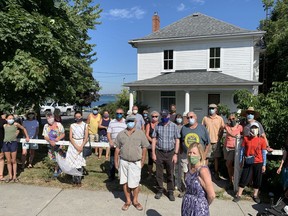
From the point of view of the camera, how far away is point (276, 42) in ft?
55.5

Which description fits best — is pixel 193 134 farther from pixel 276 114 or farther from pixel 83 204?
pixel 83 204

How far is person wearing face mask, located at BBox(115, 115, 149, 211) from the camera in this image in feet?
15.1

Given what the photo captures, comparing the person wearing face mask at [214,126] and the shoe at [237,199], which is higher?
the person wearing face mask at [214,126]

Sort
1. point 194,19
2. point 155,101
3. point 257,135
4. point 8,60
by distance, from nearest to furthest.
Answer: point 257,135
point 8,60
point 155,101
point 194,19

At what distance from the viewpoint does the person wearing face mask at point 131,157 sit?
4.62m

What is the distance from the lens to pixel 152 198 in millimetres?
5203

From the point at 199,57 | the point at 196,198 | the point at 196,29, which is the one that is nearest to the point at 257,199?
the point at 196,198

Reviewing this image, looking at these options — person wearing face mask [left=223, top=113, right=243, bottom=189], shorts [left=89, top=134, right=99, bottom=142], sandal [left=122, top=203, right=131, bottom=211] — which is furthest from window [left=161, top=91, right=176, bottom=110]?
sandal [left=122, top=203, right=131, bottom=211]

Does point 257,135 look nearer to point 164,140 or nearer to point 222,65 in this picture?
point 164,140

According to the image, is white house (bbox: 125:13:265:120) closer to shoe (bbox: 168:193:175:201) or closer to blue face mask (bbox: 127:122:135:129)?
shoe (bbox: 168:193:175:201)

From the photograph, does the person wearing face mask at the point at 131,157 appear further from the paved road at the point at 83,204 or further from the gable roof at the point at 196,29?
the gable roof at the point at 196,29

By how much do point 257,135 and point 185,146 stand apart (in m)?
1.45

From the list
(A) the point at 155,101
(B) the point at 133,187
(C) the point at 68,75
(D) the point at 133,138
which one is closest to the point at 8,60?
(C) the point at 68,75

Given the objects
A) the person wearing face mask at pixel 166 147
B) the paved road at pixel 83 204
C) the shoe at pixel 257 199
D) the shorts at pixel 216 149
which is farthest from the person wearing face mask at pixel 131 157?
the shorts at pixel 216 149
